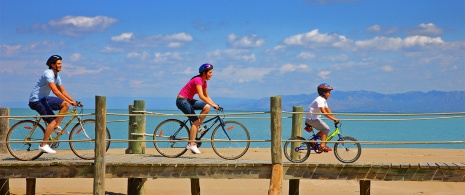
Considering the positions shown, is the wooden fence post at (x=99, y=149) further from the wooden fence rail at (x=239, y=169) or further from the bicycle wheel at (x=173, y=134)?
the bicycle wheel at (x=173, y=134)

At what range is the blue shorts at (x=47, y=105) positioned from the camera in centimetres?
1273

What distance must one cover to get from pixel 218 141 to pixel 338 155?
2376 mm

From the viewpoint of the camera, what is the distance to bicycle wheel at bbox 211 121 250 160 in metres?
13.5

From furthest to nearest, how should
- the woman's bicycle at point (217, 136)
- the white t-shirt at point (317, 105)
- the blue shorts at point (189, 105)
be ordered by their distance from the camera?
the white t-shirt at point (317, 105)
the woman's bicycle at point (217, 136)
the blue shorts at point (189, 105)

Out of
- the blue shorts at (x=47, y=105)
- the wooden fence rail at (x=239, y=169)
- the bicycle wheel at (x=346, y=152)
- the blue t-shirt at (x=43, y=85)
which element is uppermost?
the blue t-shirt at (x=43, y=85)

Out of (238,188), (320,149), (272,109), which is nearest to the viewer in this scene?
(272,109)

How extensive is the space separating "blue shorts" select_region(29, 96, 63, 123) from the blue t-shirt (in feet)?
0.23

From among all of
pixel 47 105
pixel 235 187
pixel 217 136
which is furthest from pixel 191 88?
pixel 235 187

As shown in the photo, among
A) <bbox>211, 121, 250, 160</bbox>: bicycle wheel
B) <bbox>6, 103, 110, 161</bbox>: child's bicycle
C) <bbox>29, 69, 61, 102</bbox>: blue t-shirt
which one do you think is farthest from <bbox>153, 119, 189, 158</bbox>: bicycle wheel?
<bbox>29, 69, 61, 102</bbox>: blue t-shirt

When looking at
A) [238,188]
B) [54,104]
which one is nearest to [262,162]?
[54,104]

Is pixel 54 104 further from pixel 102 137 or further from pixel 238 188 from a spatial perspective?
pixel 238 188

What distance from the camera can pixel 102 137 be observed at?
41.0 feet

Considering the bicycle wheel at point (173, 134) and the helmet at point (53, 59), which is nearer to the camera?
the helmet at point (53, 59)

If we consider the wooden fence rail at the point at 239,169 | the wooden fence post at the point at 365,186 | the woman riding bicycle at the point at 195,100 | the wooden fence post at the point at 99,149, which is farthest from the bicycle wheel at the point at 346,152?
the wooden fence post at the point at 99,149
